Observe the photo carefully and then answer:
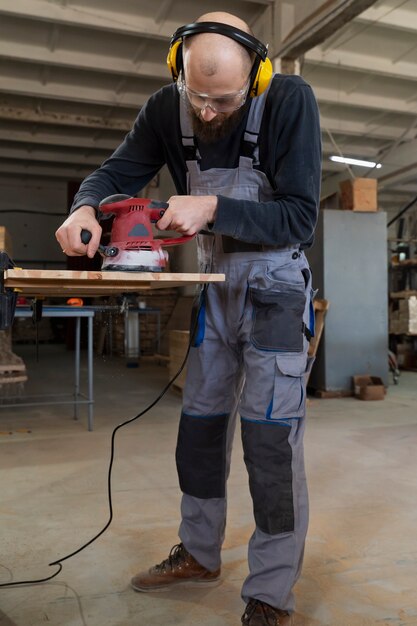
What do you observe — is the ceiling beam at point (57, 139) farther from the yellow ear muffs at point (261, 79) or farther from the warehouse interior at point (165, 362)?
the yellow ear muffs at point (261, 79)

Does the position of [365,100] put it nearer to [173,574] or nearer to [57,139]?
[57,139]

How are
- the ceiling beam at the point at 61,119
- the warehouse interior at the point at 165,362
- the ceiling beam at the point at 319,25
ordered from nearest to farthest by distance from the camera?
the warehouse interior at the point at 165,362 < the ceiling beam at the point at 319,25 < the ceiling beam at the point at 61,119

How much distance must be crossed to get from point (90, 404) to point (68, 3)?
380 cm

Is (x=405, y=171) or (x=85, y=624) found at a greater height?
(x=405, y=171)

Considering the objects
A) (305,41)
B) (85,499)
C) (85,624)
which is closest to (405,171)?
(305,41)

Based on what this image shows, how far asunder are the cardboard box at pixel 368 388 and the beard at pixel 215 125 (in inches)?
168

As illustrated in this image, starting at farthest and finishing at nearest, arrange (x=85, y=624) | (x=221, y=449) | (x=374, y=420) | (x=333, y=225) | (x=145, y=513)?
1. (x=333, y=225)
2. (x=374, y=420)
3. (x=145, y=513)
4. (x=221, y=449)
5. (x=85, y=624)

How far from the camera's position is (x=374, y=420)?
174 inches

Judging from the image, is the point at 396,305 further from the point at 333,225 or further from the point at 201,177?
the point at 201,177

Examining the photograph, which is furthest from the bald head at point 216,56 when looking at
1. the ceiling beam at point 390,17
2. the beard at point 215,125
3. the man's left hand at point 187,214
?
the ceiling beam at point 390,17

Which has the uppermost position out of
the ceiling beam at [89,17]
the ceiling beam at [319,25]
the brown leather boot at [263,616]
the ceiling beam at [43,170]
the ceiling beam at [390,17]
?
the ceiling beam at [43,170]

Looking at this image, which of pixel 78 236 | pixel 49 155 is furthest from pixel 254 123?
pixel 49 155

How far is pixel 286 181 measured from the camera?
145cm

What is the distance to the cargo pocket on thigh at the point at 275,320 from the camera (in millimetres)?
1500
